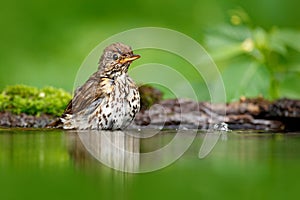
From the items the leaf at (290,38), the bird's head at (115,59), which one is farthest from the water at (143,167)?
the leaf at (290,38)

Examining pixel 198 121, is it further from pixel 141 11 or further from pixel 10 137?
pixel 141 11

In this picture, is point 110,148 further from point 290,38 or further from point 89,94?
point 290,38

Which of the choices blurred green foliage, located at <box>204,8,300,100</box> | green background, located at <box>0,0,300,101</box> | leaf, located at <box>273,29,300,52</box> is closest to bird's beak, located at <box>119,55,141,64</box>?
blurred green foliage, located at <box>204,8,300,100</box>

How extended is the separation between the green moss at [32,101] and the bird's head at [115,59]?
16.3 inches

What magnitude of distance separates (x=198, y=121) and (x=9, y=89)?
3.36ft

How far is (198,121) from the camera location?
3730 mm

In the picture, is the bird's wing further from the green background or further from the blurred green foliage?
the green background

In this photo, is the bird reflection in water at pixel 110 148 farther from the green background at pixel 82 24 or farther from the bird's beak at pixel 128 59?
the green background at pixel 82 24

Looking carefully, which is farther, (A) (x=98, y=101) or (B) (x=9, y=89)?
(B) (x=9, y=89)

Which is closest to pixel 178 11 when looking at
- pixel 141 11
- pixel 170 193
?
pixel 141 11

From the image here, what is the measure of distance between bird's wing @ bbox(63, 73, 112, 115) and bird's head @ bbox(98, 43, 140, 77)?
62 millimetres

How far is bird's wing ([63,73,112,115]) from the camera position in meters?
3.33

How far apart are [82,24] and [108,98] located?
2.61 m

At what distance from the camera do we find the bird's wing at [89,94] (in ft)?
10.9
